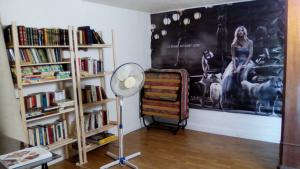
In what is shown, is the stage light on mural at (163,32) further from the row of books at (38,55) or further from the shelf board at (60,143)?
the shelf board at (60,143)

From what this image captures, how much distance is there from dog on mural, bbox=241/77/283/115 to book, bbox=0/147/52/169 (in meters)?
3.15

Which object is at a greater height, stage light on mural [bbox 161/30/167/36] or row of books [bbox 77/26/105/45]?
stage light on mural [bbox 161/30/167/36]

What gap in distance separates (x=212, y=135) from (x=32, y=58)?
2.97m

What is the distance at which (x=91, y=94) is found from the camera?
130 inches

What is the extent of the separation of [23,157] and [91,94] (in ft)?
6.04

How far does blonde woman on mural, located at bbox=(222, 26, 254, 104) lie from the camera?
3678 millimetres

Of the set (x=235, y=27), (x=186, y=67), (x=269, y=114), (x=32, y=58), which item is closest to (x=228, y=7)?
(x=235, y=27)

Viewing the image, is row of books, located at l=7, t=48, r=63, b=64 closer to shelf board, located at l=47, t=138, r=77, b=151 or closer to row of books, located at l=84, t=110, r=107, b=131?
row of books, located at l=84, t=110, r=107, b=131

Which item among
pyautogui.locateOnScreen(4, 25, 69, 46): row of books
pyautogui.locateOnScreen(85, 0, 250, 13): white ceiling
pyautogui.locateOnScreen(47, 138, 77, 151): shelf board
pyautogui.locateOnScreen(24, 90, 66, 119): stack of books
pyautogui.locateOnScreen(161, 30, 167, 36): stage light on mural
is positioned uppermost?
pyautogui.locateOnScreen(85, 0, 250, 13): white ceiling

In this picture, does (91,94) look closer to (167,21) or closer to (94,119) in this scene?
(94,119)

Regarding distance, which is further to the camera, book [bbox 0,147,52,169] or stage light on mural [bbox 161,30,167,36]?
stage light on mural [bbox 161,30,167,36]

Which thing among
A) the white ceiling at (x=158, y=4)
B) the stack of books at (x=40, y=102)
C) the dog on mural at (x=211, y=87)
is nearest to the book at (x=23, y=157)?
the stack of books at (x=40, y=102)

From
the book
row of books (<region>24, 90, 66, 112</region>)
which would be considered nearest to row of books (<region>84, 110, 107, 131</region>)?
row of books (<region>24, 90, 66, 112</region>)

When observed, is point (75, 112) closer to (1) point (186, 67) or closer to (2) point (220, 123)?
(1) point (186, 67)
